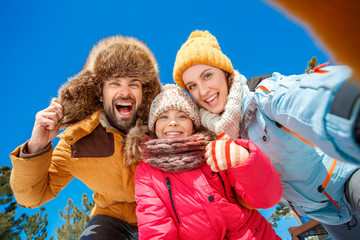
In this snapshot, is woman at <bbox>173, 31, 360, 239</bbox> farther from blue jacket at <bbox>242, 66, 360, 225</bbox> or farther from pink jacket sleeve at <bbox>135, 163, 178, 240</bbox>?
pink jacket sleeve at <bbox>135, 163, 178, 240</bbox>

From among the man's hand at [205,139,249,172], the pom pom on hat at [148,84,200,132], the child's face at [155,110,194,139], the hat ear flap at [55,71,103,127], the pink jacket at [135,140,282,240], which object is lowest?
A: the pink jacket at [135,140,282,240]

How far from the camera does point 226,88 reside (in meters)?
2.25

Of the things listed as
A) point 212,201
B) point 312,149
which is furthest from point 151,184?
point 312,149

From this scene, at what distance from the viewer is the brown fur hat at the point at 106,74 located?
259cm

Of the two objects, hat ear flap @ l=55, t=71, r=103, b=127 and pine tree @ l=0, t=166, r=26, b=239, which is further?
pine tree @ l=0, t=166, r=26, b=239

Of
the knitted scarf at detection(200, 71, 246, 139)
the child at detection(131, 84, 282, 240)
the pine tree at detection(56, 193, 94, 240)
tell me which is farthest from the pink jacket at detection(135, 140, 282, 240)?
the pine tree at detection(56, 193, 94, 240)

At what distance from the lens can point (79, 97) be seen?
2645 mm

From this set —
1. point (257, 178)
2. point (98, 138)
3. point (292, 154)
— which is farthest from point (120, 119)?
point (292, 154)

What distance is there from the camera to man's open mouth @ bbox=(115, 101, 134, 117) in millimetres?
2639

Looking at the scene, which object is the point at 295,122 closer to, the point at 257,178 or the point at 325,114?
the point at 325,114

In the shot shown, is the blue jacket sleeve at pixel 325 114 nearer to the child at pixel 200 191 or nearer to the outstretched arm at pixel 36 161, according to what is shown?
the child at pixel 200 191

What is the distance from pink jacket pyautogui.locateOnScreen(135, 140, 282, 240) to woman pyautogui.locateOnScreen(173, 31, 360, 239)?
306 millimetres

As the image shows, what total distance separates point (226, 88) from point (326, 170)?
1.29 metres

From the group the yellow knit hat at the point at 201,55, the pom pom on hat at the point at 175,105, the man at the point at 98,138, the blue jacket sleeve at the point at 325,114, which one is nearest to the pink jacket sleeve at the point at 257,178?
the blue jacket sleeve at the point at 325,114
